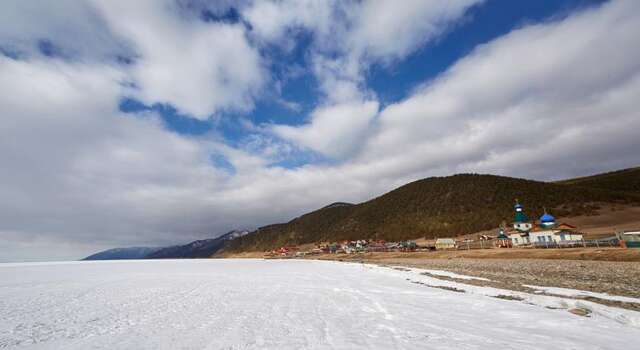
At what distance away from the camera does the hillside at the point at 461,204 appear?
117438 mm

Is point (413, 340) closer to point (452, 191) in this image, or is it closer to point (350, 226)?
point (452, 191)

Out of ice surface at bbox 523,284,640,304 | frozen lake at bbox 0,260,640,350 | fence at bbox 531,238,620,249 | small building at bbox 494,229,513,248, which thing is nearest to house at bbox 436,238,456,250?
small building at bbox 494,229,513,248

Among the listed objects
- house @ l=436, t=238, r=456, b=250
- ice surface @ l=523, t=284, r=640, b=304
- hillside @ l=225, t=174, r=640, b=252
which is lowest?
ice surface @ l=523, t=284, r=640, b=304

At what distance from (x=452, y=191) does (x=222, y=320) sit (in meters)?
164

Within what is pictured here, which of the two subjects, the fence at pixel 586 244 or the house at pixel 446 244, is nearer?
the fence at pixel 586 244

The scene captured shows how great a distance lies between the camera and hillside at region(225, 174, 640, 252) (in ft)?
385

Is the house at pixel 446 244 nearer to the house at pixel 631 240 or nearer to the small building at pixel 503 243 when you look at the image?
the small building at pixel 503 243

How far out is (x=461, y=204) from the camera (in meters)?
145

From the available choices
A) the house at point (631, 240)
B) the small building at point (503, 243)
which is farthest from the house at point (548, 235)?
the house at point (631, 240)

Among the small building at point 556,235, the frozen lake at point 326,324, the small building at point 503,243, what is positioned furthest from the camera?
the small building at point 503,243

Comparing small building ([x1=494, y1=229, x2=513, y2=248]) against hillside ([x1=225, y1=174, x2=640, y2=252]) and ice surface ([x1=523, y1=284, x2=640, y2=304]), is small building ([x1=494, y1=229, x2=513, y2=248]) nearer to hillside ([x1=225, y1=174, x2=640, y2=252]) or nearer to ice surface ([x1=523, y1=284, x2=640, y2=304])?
hillside ([x1=225, y1=174, x2=640, y2=252])

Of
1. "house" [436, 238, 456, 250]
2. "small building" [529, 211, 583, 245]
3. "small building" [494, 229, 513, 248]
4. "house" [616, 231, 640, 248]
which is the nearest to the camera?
"house" [616, 231, 640, 248]

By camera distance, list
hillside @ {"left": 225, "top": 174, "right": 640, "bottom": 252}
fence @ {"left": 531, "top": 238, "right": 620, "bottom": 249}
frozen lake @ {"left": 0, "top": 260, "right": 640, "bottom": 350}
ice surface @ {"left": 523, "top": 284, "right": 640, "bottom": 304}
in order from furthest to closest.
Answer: hillside @ {"left": 225, "top": 174, "right": 640, "bottom": 252} < fence @ {"left": 531, "top": 238, "right": 620, "bottom": 249} < ice surface @ {"left": 523, "top": 284, "right": 640, "bottom": 304} < frozen lake @ {"left": 0, "top": 260, "right": 640, "bottom": 350}

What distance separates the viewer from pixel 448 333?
33.8 feet
